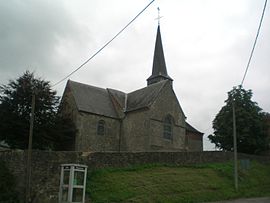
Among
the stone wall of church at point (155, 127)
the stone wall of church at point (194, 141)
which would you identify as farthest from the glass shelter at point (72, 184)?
the stone wall of church at point (194, 141)

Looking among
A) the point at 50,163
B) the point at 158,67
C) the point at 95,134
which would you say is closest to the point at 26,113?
the point at 95,134

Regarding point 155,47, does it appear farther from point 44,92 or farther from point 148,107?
point 44,92

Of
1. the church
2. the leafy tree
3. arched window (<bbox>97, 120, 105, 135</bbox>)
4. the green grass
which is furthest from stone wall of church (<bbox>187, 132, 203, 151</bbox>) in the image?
the leafy tree

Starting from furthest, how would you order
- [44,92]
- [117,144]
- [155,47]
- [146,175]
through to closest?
[155,47] → [117,144] → [44,92] → [146,175]

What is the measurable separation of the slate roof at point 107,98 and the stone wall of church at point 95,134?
615 millimetres

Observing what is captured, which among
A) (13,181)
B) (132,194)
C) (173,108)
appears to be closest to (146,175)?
(132,194)

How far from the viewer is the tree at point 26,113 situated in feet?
100

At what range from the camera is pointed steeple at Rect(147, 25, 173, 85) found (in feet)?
165

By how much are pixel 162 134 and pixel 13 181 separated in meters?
18.4

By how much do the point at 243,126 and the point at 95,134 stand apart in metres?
14.0

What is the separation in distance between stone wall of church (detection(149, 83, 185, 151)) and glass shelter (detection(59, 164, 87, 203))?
55.7 ft

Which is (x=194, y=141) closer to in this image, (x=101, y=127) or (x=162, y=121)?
(x=162, y=121)

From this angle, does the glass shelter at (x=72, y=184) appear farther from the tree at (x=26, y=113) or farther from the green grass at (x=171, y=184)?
the tree at (x=26, y=113)

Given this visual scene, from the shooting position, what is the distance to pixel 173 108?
39.2 metres
